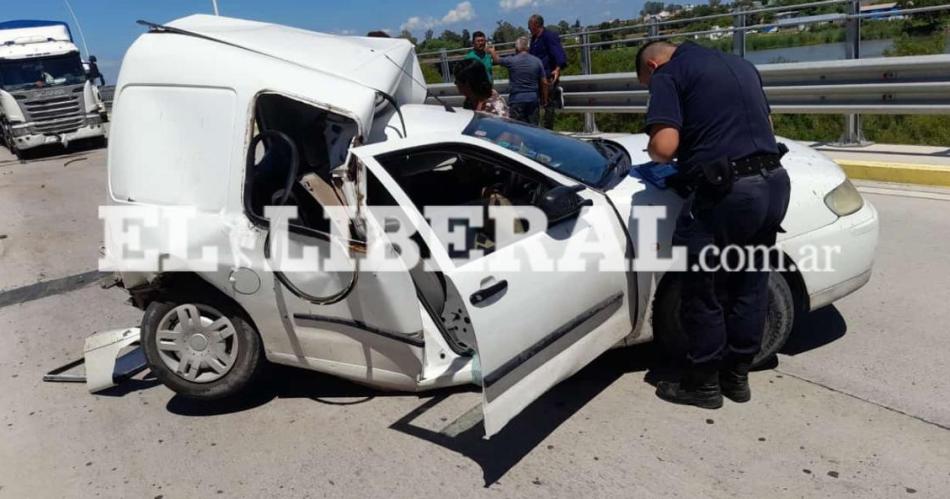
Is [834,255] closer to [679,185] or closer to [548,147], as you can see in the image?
[679,185]

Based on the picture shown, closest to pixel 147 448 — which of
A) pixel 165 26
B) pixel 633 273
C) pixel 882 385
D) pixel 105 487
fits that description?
pixel 105 487

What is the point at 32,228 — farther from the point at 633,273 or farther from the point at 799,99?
the point at 799,99

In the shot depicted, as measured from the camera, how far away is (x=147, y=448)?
374cm

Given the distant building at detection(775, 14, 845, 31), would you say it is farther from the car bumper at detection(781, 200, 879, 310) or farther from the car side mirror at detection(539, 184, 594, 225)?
the car side mirror at detection(539, 184, 594, 225)

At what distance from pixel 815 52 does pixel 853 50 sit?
3.61 ft

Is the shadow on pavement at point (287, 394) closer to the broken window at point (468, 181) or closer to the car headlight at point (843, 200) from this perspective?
the broken window at point (468, 181)

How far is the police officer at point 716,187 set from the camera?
10.8ft

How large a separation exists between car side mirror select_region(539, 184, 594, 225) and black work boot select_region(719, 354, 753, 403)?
1039 millimetres

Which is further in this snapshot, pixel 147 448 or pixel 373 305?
pixel 147 448

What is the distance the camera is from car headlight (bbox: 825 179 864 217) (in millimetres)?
3750

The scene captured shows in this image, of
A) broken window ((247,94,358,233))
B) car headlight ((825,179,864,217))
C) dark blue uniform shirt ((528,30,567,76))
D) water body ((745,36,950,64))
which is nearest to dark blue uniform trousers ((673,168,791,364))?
car headlight ((825,179,864,217))

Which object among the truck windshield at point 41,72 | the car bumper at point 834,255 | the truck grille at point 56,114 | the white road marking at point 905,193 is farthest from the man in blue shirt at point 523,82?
the truck windshield at point 41,72

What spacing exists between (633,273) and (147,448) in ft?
8.30

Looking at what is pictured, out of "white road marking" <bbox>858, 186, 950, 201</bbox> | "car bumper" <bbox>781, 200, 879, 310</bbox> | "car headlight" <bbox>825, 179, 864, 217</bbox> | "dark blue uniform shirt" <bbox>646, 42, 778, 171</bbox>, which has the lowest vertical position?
"white road marking" <bbox>858, 186, 950, 201</bbox>
